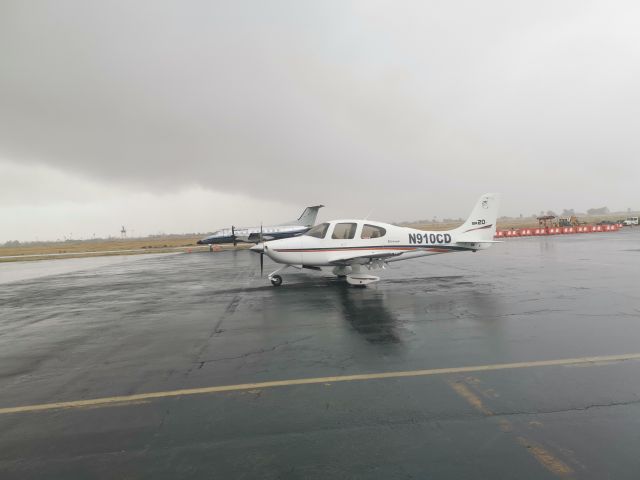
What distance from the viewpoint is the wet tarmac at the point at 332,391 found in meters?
3.16

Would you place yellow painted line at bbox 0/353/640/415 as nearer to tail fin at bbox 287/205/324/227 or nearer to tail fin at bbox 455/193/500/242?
tail fin at bbox 455/193/500/242

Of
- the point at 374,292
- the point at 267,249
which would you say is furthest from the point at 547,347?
the point at 267,249

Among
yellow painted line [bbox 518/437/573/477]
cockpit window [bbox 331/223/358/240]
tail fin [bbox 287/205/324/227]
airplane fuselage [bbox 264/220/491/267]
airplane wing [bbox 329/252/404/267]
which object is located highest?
tail fin [bbox 287/205/324/227]

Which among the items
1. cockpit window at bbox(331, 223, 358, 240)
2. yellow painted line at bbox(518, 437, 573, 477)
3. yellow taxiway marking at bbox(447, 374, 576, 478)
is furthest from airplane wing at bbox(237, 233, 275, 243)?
yellow painted line at bbox(518, 437, 573, 477)

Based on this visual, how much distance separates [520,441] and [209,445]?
2877 millimetres

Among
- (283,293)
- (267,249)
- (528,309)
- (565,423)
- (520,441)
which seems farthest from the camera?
(267,249)

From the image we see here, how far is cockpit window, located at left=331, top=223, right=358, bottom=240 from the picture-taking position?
12789mm

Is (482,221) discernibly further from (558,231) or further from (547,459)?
(558,231)

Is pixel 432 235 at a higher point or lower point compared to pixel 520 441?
higher

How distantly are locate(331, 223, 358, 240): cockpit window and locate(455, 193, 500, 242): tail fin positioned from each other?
4.51 m

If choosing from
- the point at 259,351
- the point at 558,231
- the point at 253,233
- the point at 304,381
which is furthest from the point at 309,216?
the point at 304,381

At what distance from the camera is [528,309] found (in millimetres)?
8562

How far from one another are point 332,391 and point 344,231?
28.4 feet

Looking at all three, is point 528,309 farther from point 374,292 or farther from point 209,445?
point 209,445
